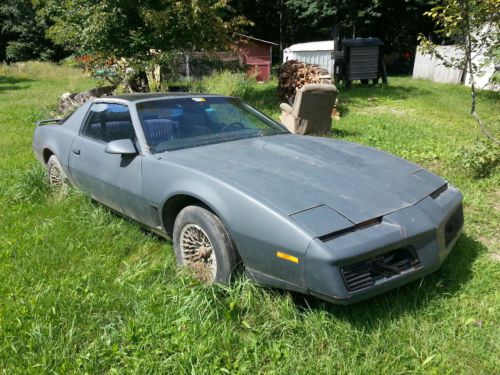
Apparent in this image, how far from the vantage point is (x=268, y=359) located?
2348mm

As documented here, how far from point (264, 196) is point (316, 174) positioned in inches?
20.3

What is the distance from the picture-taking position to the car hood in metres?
2.54

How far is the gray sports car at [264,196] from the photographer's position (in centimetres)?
232

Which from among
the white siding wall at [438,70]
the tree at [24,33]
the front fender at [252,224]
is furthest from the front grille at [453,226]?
the tree at [24,33]

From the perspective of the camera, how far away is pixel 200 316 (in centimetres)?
258

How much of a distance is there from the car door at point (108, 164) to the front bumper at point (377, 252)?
1.61 m

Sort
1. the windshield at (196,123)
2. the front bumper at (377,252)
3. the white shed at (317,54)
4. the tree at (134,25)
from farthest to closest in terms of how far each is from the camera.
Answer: the white shed at (317,54)
the tree at (134,25)
the windshield at (196,123)
the front bumper at (377,252)

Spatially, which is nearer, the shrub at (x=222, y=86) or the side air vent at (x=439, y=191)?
the side air vent at (x=439, y=191)

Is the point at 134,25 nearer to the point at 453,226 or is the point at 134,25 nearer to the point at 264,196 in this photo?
the point at 264,196

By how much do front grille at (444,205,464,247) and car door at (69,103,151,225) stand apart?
2122 mm

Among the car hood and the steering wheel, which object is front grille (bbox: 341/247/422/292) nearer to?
the car hood

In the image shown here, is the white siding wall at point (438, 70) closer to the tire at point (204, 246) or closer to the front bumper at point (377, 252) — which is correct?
the front bumper at point (377, 252)

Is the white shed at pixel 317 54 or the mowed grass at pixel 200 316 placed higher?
the white shed at pixel 317 54

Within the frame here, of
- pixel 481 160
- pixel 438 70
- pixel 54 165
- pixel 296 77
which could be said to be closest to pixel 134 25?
pixel 296 77
